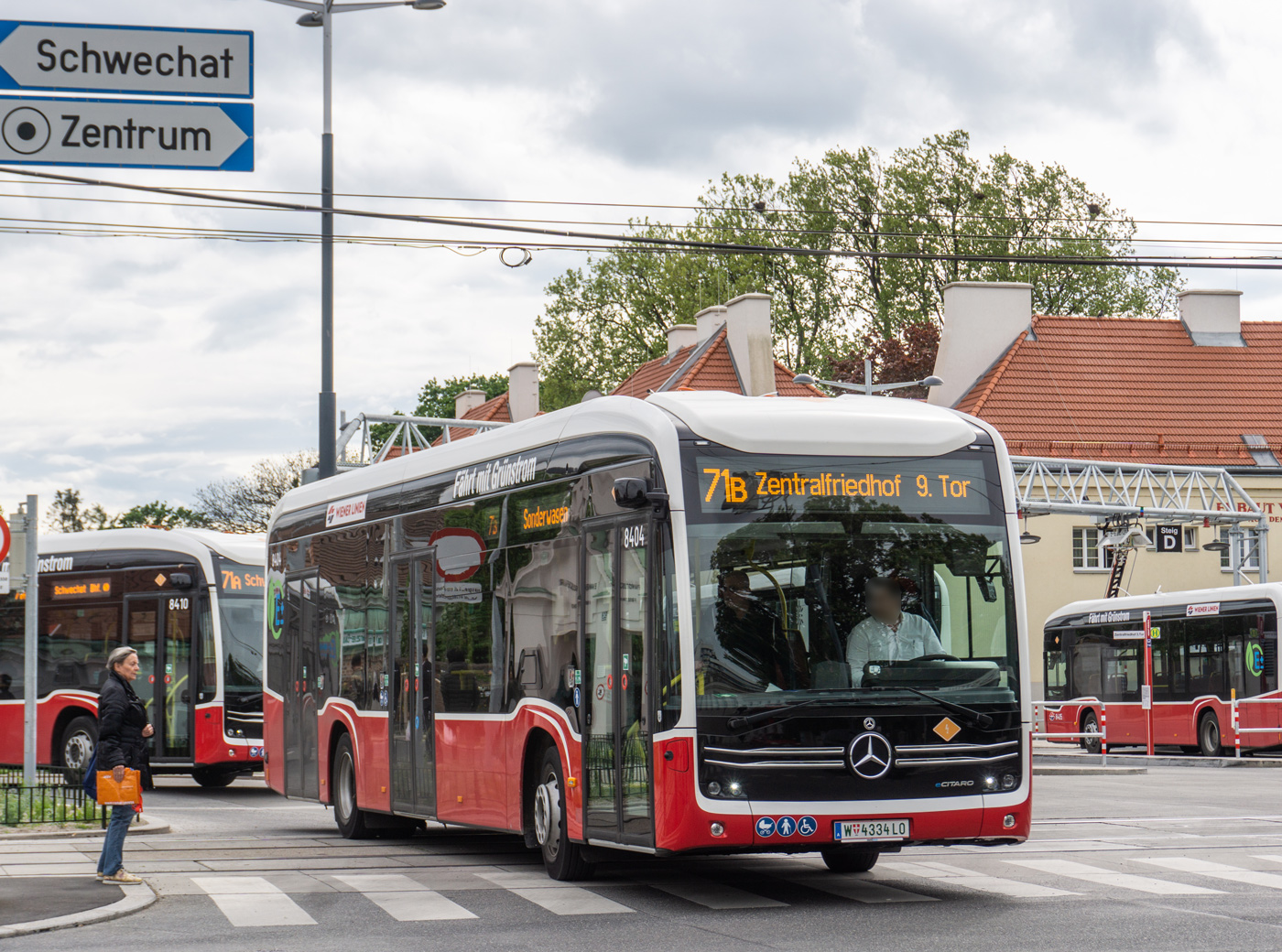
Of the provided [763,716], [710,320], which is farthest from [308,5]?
[710,320]

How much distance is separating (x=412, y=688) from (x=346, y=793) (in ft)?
7.33

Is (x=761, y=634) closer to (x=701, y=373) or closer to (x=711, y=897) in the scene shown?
(x=711, y=897)

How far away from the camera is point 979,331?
5162cm

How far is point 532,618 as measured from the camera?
1284cm

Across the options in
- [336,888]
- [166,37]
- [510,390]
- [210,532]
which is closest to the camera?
[166,37]

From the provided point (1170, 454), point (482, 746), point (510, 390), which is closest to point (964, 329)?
point (1170, 454)

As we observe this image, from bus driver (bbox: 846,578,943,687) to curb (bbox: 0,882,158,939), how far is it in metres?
4.60

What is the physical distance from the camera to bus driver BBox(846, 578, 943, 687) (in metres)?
10.9

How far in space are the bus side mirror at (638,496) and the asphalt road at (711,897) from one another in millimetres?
2392

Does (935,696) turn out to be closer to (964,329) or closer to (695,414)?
(695,414)

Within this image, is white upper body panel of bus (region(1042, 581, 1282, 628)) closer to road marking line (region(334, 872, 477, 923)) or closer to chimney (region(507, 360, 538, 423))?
road marking line (region(334, 872, 477, 923))

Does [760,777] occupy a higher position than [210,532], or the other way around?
[210,532]

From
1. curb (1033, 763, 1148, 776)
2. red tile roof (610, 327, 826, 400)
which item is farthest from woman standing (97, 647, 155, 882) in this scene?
red tile roof (610, 327, 826, 400)

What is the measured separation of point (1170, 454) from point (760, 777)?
133 feet
